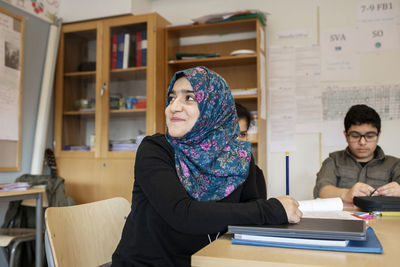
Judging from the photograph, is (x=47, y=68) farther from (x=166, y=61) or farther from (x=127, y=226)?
(x=127, y=226)

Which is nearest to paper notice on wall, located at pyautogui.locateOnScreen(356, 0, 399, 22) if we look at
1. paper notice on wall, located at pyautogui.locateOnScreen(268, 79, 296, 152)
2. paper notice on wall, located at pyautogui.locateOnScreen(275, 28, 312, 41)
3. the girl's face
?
paper notice on wall, located at pyautogui.locateOnScreen(275, 28, 312, 41)

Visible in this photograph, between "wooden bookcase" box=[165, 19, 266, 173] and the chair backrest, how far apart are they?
1755 mm

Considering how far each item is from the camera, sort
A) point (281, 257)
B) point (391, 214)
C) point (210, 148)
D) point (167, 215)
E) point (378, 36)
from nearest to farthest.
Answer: point (281, 257) → point (167, 215) → point (210, 148) → point (391, 214) → point (378, 36)

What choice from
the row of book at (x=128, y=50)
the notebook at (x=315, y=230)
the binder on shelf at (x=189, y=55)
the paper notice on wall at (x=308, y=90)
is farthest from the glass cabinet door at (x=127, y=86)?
the notebook at (x=315, y=230)

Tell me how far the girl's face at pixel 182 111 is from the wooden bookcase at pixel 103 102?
1.87 m

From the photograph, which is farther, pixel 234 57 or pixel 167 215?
pixel 234 57

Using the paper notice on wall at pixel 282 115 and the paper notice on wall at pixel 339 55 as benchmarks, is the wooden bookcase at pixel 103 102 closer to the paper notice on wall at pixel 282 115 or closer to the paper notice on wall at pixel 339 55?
the paper notice on wall at pixel 282 115

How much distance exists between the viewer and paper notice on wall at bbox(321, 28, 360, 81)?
9.86 feet

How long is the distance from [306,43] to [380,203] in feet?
6.92

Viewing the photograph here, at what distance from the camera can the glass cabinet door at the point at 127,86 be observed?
312 centimetres

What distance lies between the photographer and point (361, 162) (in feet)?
6.95

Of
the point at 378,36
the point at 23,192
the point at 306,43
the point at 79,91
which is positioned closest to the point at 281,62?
the point at 306,43

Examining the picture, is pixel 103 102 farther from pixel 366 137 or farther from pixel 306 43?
pixel 366 137

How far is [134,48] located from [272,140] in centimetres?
140
